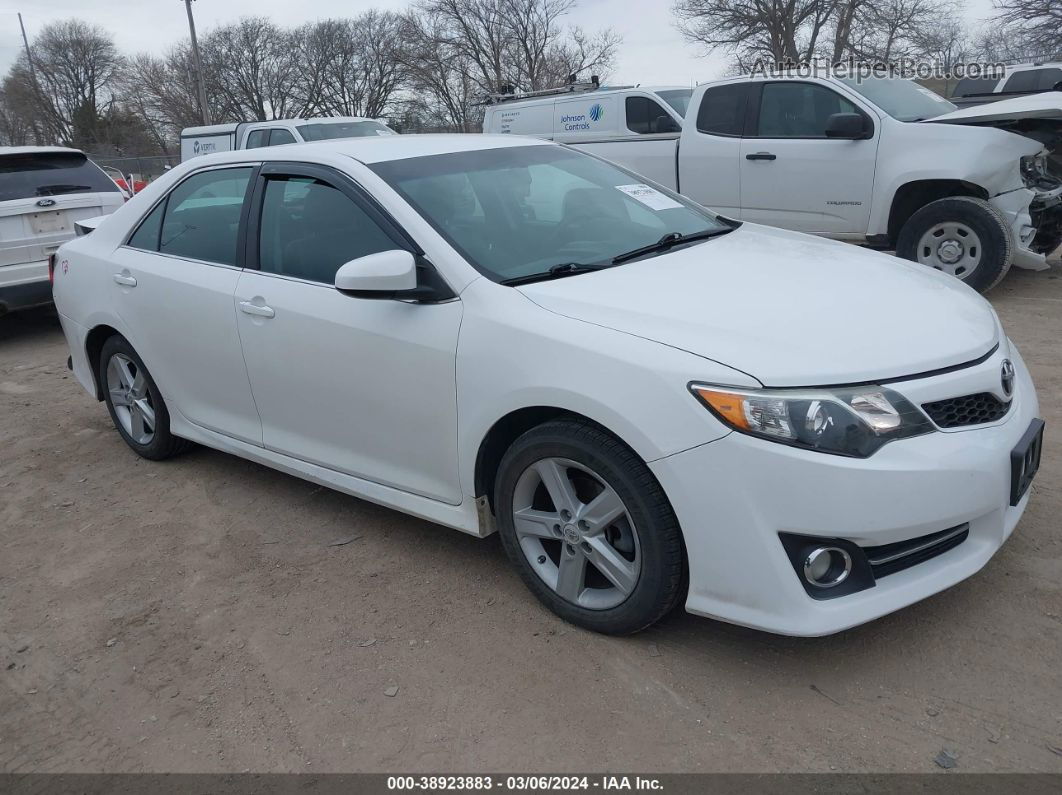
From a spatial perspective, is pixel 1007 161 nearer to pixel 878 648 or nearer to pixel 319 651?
pixel 878 648

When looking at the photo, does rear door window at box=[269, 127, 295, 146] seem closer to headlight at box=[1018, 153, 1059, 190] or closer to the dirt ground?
headlight at box=[1018, 153, 1059, 190]

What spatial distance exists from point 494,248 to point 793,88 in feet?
18.9

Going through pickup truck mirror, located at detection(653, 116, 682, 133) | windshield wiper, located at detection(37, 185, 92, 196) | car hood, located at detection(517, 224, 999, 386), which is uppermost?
pickup truck mirror, located at detection(653, 116, 682, 133)

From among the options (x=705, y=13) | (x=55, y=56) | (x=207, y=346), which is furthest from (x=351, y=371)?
(x=55, y=56)

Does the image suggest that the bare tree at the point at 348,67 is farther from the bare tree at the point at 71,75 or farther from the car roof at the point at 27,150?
the car roof at the point at 27,150

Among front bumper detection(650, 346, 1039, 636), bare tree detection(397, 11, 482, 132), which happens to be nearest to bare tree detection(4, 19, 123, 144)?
bare tree detection(397, 11, 482, 132)

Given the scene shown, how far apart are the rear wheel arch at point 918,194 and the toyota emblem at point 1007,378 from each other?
4.76m

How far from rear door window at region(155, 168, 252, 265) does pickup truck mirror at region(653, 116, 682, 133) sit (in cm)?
701

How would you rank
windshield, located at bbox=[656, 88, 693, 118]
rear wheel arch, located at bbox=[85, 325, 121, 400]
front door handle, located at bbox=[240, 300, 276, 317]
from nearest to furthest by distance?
front door handle, located at bbox=[240, 300, 276, 317]
rear wheel arch, located at bbox=[85, 325, 121, 400]
windshield, located at bbox=[656, 88, 693, 118]

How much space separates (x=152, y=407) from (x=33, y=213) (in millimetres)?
4177

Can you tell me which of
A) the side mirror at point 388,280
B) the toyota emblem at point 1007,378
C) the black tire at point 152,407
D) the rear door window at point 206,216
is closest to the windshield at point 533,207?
the side mirror at point 388,280

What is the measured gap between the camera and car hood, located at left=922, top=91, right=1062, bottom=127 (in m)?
6.62

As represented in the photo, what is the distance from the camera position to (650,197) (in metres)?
4.05

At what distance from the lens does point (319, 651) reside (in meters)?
3.10
